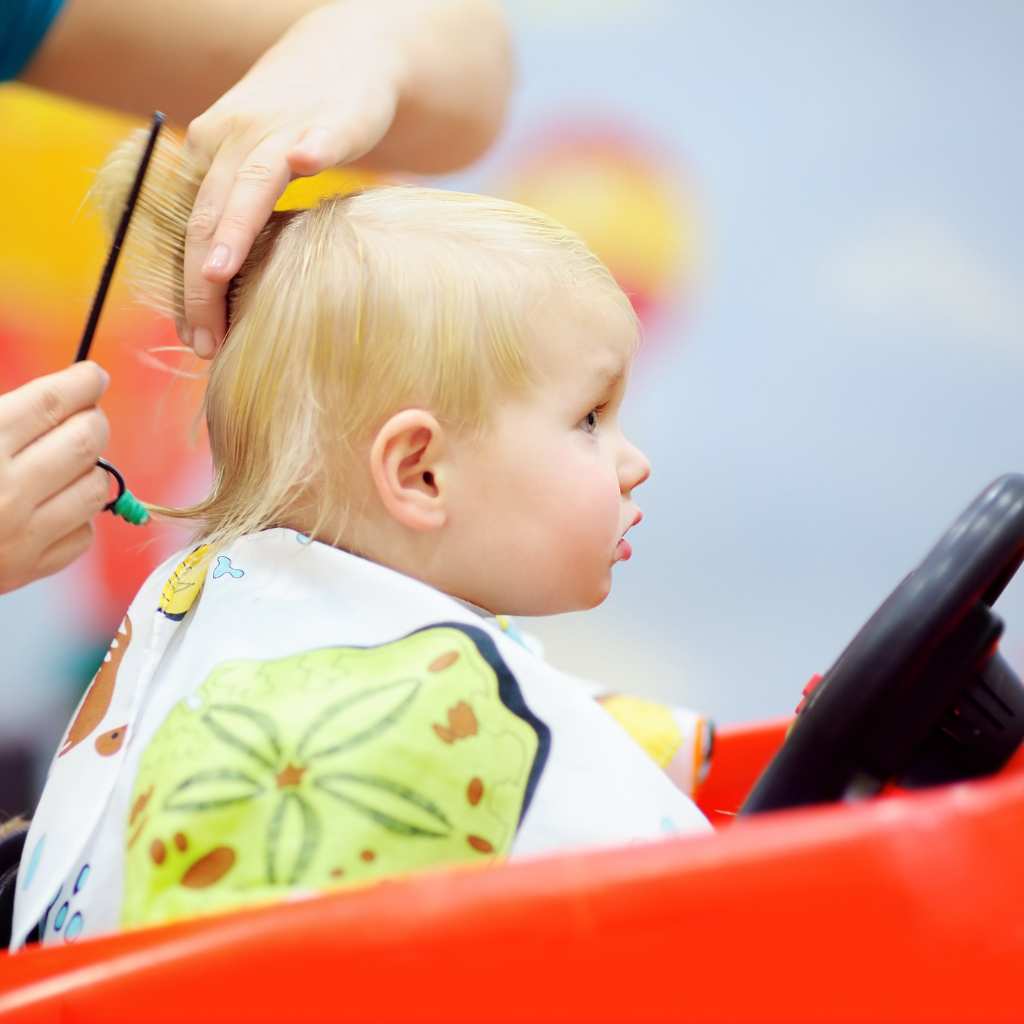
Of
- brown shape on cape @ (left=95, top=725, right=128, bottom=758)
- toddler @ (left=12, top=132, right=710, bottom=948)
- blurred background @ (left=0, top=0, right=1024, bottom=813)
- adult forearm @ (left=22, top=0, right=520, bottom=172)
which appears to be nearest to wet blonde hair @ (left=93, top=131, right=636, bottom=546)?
toddler @ (left=12, top=132, right=710, bottom=948)

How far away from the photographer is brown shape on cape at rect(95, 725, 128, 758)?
0.64m

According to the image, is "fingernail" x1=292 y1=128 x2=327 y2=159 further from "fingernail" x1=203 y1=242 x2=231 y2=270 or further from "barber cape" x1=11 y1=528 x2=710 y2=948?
"barber cape" x1=11 y1=528 x2=710 y2=948

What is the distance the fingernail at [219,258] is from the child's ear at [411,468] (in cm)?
13

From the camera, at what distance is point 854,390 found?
1.74m

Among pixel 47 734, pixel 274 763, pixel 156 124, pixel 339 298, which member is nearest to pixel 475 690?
pixel 274 763

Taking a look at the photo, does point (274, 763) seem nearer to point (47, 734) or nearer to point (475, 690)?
point (475, 690)

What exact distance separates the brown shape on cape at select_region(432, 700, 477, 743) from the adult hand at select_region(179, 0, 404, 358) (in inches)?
11.4

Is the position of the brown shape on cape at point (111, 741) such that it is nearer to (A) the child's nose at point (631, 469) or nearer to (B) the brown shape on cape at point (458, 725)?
(B) the brown shape on cape at point (458, 725)

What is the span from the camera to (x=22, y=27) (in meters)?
0.96

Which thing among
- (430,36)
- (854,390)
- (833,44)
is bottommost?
(854,390)

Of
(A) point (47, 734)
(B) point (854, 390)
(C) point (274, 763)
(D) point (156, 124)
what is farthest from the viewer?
(B) point (854, 390)

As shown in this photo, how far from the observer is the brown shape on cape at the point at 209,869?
0.51m

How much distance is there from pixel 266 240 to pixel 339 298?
3.7 inches

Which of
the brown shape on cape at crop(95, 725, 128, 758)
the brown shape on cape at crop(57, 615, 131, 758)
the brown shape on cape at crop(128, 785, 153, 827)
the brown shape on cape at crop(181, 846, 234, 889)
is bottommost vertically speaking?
the brown shape on cape at crop(57, 615, 131, 758)
